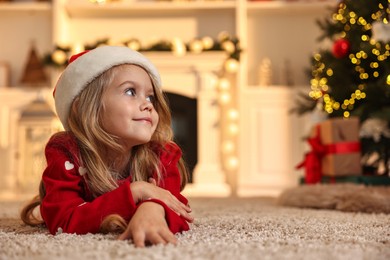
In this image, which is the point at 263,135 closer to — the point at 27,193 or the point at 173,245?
the point at 27,193

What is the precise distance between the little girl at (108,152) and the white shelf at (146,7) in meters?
2.46

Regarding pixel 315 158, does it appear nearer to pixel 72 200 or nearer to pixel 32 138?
pixel 72 200

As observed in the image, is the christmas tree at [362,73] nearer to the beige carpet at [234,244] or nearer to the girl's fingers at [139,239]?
the beige carpet at [234,244]

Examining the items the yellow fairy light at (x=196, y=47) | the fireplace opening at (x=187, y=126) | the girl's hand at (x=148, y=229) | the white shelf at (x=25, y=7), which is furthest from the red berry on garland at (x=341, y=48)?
the white shelf at (x=25, y=7)

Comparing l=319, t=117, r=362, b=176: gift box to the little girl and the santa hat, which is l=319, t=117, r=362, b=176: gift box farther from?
the santa hat

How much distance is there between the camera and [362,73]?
2139 mm

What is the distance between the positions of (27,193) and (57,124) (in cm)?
47

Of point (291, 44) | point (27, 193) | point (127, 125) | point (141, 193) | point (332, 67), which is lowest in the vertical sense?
point (27, 193)

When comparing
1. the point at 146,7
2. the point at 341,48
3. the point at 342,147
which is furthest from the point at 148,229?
the point at 146,7

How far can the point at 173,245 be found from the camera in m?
0.75

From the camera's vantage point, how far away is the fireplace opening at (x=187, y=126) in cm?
336

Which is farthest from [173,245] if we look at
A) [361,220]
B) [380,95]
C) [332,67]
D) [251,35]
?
[251,35]

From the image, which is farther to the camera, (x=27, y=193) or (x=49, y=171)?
(x=27, y=193)

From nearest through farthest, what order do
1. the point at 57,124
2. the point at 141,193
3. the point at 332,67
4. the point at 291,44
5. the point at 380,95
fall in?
the point at 141,193
the point at 380,95
the point at 332,67
the point at 57,124
the point at 291,44
